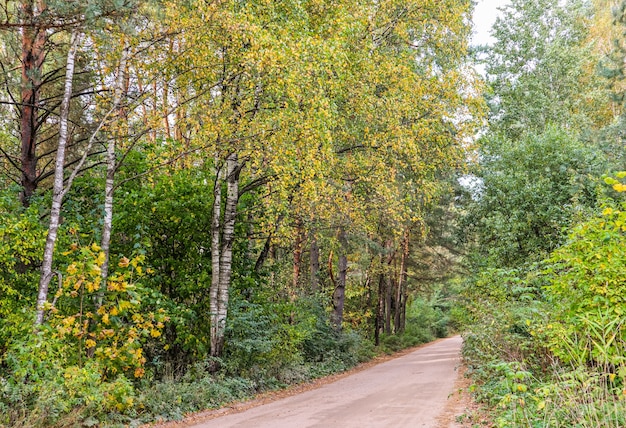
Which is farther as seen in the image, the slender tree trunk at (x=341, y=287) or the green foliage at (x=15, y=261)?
the slender tree trunk at (x=341, y=287)

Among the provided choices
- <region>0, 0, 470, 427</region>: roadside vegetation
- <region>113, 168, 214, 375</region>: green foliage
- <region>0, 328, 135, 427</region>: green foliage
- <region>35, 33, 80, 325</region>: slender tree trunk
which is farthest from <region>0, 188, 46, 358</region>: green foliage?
<region>113, 168, 214, 375</region>: green foliage

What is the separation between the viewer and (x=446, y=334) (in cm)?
4869

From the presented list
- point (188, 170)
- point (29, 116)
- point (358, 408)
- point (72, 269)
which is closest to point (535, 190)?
point (358, 408)

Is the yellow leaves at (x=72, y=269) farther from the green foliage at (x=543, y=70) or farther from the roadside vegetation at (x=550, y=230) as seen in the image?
the green foliage at (x=543, y=70)

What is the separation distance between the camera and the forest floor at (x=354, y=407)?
803 cm

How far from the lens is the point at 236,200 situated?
40.2 feet

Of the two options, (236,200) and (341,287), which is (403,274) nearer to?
(341,287)

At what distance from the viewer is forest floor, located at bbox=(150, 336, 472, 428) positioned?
803 centimetres

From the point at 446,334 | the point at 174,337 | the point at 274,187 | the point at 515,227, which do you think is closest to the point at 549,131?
the point at 515,227

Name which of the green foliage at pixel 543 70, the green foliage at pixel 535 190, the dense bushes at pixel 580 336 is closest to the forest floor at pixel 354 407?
the dense bushes at pixel 580 336

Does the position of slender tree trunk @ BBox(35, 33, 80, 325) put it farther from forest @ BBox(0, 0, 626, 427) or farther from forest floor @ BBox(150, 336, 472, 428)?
forest floor @ BBox(150, 336, 472, 428)

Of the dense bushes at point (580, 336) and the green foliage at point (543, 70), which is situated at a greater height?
the green foliage at point (543, 70)

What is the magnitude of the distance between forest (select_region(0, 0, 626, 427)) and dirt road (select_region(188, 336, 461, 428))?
A: 98cm

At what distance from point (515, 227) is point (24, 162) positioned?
16075mm
